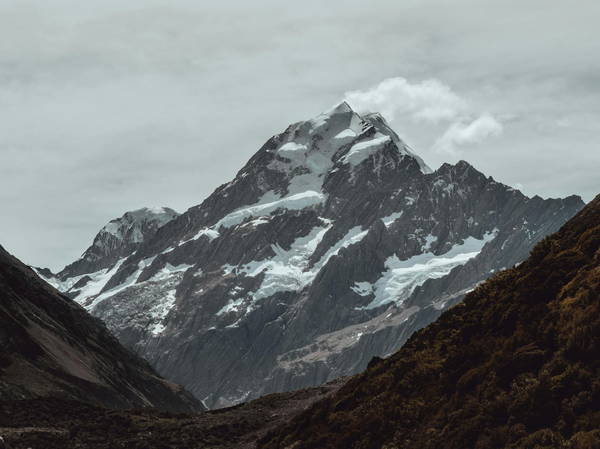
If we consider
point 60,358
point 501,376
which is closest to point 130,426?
point 501,376

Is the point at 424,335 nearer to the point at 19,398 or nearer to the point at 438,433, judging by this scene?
the point at 438,433

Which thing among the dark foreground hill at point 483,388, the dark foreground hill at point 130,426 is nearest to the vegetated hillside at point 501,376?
the dark foreground hill at point 483,388

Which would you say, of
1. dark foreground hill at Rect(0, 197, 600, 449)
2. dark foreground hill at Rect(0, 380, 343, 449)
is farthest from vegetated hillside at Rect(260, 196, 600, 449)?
dark foreground hill at Rect(0, 380, 343, 449)

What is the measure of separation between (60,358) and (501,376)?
3688 inches

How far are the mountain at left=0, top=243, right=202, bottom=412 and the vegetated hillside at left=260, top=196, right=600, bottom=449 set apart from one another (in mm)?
43033

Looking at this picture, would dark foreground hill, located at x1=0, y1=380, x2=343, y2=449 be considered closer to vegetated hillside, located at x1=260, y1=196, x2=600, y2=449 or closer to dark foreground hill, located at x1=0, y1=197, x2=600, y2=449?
dark foreground hill, located at x1=0, y1=197, x2=600, y2=449

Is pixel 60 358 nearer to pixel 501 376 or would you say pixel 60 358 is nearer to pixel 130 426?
pixel 130 426

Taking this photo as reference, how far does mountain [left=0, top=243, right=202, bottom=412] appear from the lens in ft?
297

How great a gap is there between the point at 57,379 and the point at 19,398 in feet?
82.8

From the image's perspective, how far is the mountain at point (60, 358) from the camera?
9050 centimetres

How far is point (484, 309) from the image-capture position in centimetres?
4253

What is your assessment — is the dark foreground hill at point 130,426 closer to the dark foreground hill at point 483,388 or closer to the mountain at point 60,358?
the dark foreground hill at point 483,388

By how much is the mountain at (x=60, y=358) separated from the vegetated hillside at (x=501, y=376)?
43.0 meters

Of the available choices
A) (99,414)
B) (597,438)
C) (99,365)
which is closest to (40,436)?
(99,414)
